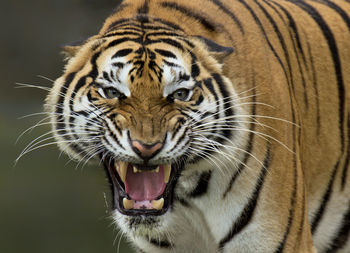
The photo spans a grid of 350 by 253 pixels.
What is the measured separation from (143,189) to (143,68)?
1.03 ft

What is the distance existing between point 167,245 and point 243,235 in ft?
0.97

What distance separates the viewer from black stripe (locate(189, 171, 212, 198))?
2.24 m

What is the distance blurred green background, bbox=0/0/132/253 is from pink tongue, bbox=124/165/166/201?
231 centimetres

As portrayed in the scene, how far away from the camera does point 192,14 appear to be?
2232mm

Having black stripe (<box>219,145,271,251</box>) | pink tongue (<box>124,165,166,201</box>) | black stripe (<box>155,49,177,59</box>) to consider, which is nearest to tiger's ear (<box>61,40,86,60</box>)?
black stripe (<box>155,49,177,59</box>)

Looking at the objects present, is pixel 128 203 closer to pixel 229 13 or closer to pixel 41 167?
pixel 229 13

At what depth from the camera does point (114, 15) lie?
7.47 feet

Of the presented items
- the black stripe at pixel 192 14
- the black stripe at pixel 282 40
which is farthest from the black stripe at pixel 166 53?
the black stripe at pixel 282 40

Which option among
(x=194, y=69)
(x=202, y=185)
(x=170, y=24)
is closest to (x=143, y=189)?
(x=202, y=185)

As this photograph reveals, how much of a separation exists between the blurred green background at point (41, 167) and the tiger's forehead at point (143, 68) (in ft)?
8.00

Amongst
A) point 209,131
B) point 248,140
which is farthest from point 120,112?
point 248,140

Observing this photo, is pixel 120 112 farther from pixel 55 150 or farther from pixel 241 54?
pixel 55 150

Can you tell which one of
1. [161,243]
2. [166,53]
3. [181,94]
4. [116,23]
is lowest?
[161,243]

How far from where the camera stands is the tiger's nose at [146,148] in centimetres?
192
